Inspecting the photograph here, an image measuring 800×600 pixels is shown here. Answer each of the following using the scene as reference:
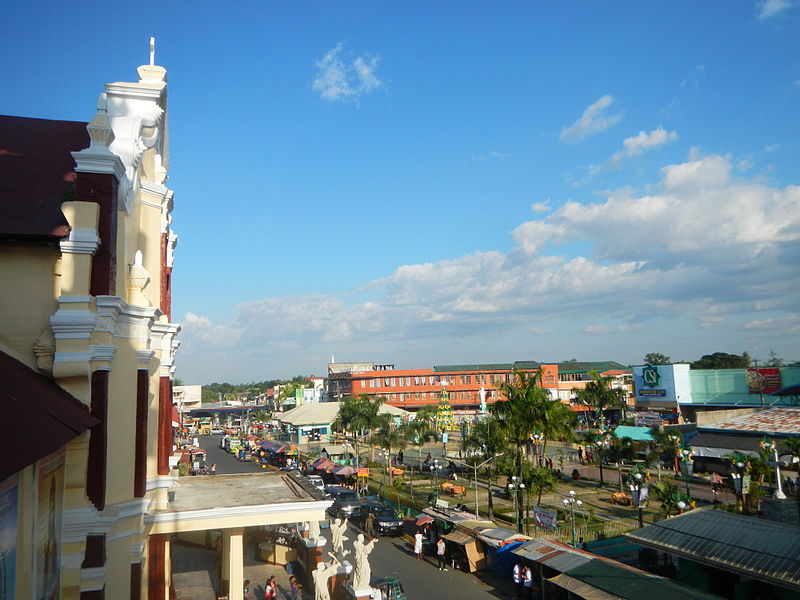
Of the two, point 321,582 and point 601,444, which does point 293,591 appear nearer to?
point 321,582

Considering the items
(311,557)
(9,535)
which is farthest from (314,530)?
(9,535)

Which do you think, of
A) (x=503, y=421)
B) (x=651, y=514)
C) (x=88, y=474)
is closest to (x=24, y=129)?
(x=88, y=474)

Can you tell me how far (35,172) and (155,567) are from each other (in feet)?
29.1

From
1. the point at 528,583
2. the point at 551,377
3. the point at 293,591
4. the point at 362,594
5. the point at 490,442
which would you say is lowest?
the point at 293,591

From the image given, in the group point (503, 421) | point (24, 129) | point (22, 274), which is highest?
point (24, 129)

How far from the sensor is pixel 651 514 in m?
30.2

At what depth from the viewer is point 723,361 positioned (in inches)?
4641

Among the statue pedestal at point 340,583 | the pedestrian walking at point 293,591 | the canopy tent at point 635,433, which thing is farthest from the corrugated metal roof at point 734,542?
the canopy tent at point 635,433

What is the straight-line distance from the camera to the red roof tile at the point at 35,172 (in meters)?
8.84

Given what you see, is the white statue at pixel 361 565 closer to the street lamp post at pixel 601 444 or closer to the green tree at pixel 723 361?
the street lamp post at pixel 601 444

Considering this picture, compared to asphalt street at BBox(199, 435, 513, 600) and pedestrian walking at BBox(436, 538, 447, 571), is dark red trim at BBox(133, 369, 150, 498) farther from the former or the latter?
pedestrian walking at BBox(436, 538, 447, 571)

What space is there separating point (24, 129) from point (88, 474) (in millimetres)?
7810

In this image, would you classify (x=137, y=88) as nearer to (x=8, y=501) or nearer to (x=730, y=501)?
(x=8, y=501)

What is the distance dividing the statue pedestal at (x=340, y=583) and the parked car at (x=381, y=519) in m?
9.85
